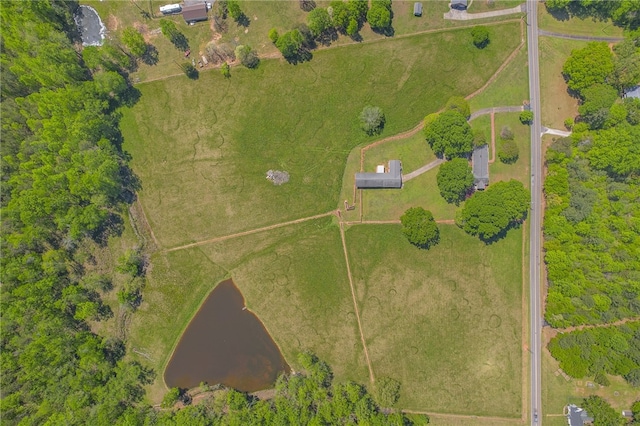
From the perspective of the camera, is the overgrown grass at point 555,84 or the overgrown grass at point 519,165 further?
the overgrown grass at point 555,84

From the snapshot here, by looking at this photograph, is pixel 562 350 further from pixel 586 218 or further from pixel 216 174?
pixel 216 174

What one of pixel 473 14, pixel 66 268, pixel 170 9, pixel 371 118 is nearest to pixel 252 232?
pixel 371 118

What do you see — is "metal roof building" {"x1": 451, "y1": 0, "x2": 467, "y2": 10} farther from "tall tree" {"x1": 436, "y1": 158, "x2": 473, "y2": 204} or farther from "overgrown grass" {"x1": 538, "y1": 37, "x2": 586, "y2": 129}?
"tall tree" {"x1": 436, "y1": 158, "x2": 473, "y2": 204}

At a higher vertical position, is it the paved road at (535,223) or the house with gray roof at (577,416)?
the paved road at (535,223)

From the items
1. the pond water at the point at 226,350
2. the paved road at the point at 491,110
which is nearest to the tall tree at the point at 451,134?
the paved road at the point at 491,110

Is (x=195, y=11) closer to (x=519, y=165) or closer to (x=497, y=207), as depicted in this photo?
(x=497, y=207)

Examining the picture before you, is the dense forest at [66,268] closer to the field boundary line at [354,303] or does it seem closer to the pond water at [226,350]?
the pond water at [226,350]
